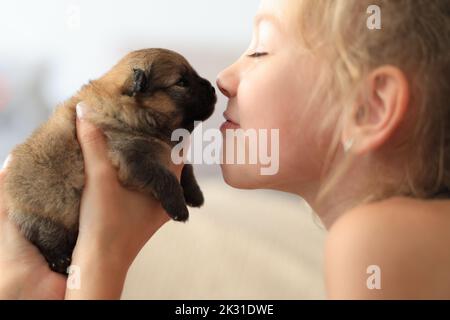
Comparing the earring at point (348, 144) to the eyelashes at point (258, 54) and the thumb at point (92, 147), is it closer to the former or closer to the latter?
the eyelashes at point (258, 54)

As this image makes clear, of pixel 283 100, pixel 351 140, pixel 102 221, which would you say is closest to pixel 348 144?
pixel 351 140

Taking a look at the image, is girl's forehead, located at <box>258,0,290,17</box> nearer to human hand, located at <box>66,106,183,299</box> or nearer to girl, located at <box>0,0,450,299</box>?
girl, located at <box>0,0,450,299</box>

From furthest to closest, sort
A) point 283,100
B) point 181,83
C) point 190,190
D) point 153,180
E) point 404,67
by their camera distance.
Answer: point 190,190, point 181,83, point 153,180, point 283,100, point 404,67

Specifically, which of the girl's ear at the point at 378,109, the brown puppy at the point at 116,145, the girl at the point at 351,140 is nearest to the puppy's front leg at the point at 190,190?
the brown puppy at the point at 116,145

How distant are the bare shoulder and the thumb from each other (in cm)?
57

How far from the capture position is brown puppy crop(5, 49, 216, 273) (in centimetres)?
113

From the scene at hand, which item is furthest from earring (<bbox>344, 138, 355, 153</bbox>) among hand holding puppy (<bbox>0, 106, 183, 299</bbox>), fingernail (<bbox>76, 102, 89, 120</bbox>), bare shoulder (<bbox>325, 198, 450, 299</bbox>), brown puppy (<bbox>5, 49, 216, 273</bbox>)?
fingernail (<bbox>76, 102, 89, 120</bbox>)

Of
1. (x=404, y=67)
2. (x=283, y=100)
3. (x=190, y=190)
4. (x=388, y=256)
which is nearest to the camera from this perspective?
(x=388, y=256)

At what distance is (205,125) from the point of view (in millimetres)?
1578

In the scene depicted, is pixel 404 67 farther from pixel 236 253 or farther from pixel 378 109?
pixel 236 253

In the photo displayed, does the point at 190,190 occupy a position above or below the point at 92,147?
below

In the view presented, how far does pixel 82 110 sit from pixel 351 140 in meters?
0.65

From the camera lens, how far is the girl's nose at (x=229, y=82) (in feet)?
3.69
